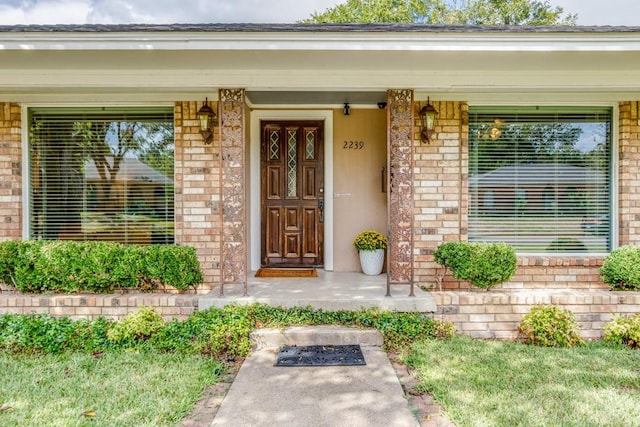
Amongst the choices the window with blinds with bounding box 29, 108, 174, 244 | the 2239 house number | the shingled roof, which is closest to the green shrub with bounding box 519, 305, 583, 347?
the shingled roof

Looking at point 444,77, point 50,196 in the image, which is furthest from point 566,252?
point 50,196

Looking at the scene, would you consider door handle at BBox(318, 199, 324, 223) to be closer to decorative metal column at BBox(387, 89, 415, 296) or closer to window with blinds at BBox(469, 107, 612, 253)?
decorative metal column at BBox(387, 89, 415, 296)

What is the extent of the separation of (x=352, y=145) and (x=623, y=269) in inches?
133

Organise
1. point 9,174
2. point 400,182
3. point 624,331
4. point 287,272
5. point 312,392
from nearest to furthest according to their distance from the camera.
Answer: point 312,392
point 624,331
point 400,182
point 9,174
point 287,272

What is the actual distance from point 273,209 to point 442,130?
2.49m

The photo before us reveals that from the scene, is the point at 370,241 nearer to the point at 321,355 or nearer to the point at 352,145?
the point at 352,145

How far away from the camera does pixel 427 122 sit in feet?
14.8

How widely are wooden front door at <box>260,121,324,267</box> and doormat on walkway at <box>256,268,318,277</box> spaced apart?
0.45 feet

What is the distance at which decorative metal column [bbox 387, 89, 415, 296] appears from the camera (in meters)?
4.22

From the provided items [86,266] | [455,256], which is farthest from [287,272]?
[86,266]

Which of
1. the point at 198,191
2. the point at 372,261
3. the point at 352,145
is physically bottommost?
the point at 372,261

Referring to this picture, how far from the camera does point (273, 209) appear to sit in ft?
18.2

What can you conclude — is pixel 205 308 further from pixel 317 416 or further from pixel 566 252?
pixel 566 252

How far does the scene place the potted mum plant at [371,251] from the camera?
5.09 metres
